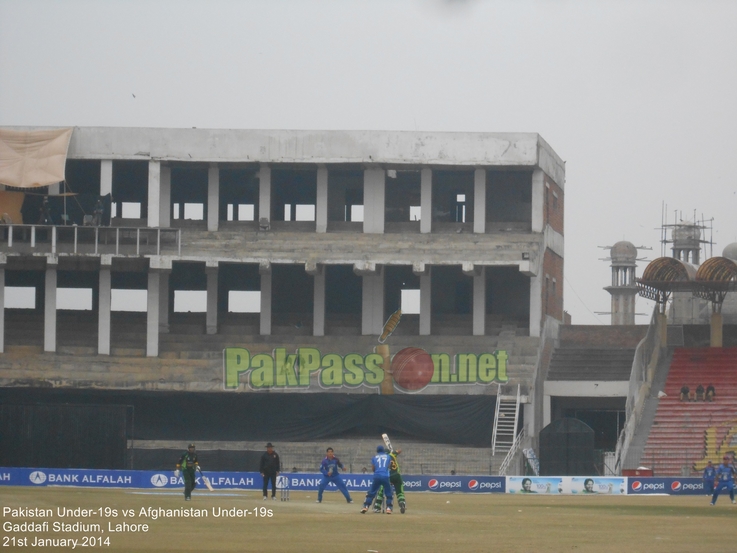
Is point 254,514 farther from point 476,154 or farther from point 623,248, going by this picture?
point 623,248

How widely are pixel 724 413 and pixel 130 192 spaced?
32.0 meters

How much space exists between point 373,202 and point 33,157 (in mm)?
16078

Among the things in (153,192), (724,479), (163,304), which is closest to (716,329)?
(724,479)

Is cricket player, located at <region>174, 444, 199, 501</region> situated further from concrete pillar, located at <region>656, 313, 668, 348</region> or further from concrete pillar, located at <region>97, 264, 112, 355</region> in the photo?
concrete pillar, located at <region>656, 313, 668, 348</region>

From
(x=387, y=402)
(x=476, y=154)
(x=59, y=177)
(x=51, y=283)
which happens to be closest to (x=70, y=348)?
(x=51, y=283)

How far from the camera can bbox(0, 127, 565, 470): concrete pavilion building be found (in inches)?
2302

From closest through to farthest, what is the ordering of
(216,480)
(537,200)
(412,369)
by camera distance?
(216,480) < (412,369) < (537,200)

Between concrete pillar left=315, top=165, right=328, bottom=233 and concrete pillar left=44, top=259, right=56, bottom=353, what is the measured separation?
41.5 ft

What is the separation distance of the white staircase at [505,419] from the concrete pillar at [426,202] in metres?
9.17

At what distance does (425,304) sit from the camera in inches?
2426

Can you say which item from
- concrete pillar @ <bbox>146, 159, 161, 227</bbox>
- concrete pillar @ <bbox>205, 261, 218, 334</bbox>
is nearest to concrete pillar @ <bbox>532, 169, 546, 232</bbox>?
concrete pillar @ <bbox>205, 261, 218, 334</bbox>

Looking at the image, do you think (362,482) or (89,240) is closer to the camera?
(362,482)

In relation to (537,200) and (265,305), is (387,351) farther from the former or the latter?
(537,200)

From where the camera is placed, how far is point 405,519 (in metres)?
30.0
